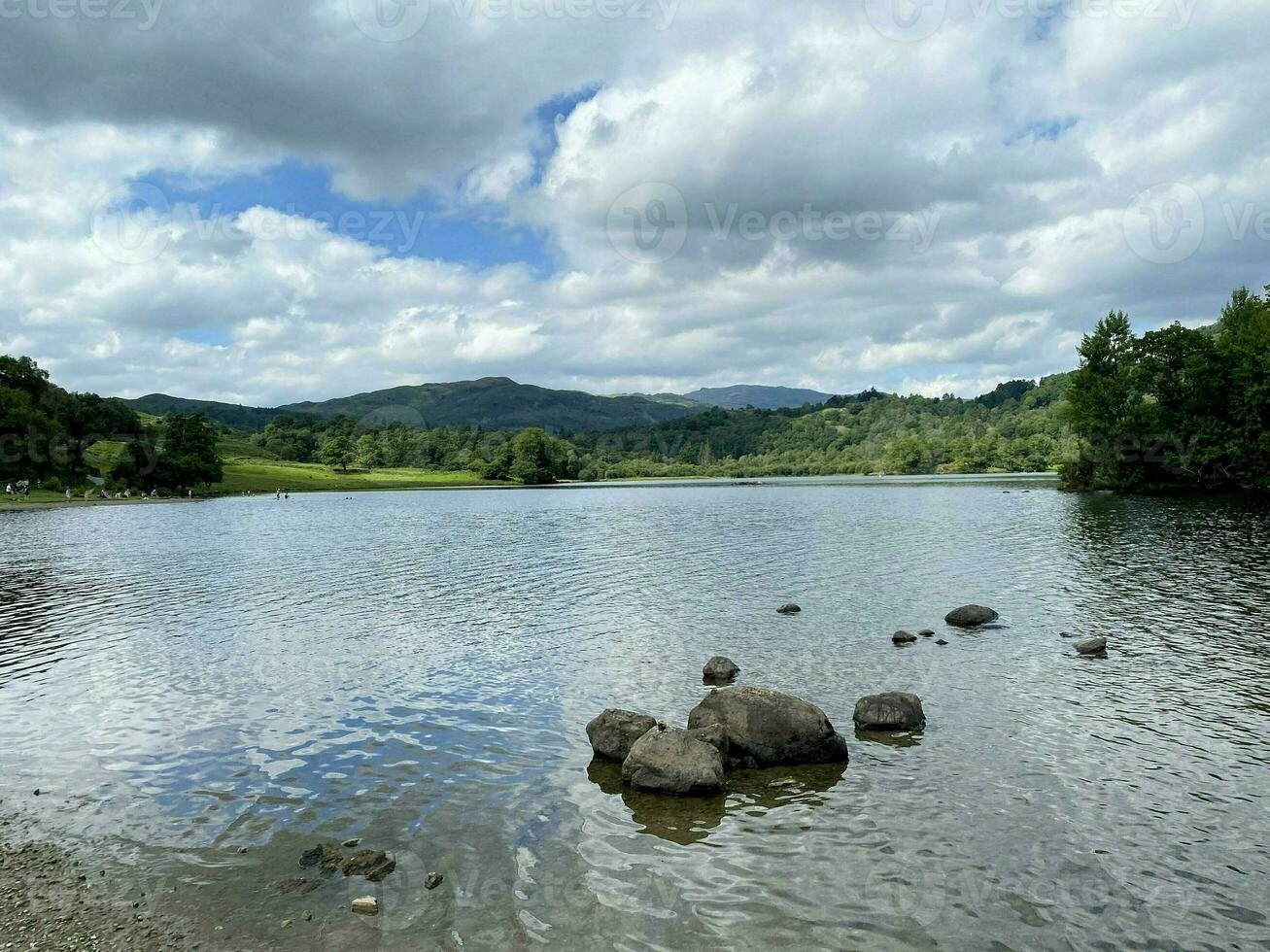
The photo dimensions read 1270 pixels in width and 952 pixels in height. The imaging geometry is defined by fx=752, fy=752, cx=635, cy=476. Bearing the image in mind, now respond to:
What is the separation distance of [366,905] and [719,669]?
1711cm

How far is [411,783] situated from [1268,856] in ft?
61.3

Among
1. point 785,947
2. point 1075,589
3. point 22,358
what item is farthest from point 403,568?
point 22,358

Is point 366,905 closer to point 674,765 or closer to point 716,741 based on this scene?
point 674,765

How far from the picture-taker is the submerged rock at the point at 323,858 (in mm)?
14867

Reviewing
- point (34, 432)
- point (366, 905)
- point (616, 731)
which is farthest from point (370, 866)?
point (34, 432)

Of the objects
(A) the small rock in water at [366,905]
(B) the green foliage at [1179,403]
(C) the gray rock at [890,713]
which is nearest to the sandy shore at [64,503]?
(A) the small rock in water at [366,905]

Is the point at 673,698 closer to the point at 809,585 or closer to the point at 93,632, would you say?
the point at 809,585

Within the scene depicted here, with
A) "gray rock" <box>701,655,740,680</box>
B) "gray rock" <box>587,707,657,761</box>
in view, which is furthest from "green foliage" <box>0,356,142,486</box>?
"gray rock" <box>587,707,657,761</box>

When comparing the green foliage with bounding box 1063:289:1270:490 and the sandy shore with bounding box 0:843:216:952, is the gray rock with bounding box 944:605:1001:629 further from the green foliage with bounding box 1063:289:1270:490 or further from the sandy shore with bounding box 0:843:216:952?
the green foliage with bounding box 1063:289:1270:490

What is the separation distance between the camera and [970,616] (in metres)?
36.8

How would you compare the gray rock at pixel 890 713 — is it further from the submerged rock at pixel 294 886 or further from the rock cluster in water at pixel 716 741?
the submerged rock at pixel 294 886

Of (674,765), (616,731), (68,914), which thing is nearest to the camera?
(68,914)

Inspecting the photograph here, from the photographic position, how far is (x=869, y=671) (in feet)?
94.9

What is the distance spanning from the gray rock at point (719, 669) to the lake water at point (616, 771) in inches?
50.7
